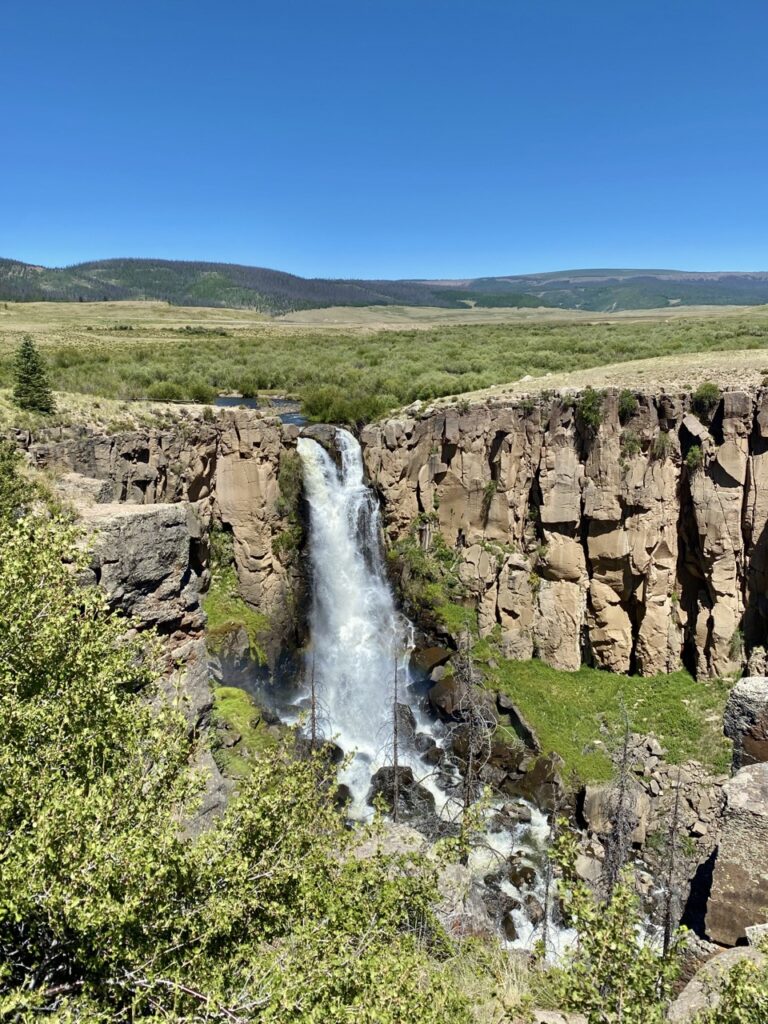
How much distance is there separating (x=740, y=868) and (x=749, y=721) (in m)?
4.68

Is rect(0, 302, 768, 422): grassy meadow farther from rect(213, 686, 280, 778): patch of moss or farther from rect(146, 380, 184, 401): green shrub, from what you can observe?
rect(213, 686, 280, 778): patch of moss

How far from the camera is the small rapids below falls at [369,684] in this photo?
20859 millimetres

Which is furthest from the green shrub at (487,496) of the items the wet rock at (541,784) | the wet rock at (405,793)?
the wet rock at (405,793)

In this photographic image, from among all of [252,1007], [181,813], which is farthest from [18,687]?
[252,1007]

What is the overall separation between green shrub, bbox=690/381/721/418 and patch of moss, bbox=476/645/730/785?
11.7 metres

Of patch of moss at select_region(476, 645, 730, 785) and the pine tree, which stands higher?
the pine tree

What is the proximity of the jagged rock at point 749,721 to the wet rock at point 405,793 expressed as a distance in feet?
35.2

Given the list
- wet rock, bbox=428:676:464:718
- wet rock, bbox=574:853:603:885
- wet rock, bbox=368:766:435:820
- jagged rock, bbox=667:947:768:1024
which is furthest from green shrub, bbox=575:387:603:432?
jagged rock, bbox=667:947:768:1024

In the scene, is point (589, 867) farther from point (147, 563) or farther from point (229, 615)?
point (147, 563)

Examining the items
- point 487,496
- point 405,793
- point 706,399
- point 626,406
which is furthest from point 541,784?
point 706,399

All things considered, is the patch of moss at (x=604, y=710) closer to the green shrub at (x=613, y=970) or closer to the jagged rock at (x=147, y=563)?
the jagged rock at (x=147, y=563)

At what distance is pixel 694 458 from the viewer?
26.3 metres

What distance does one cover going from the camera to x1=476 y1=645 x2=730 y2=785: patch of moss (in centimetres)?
2436

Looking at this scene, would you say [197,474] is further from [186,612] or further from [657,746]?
[657,746]
